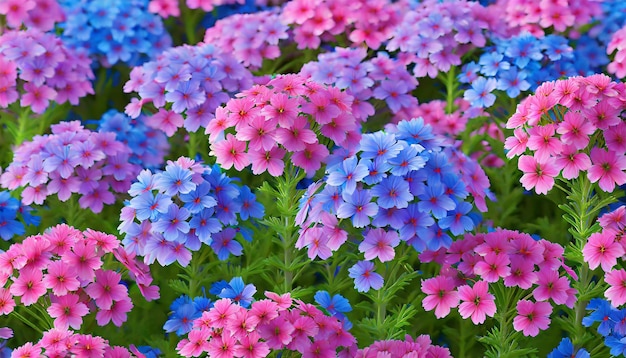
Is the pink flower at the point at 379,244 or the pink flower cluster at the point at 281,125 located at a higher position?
the pink flower cluster at the point at 281,125

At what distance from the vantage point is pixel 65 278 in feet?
12.7

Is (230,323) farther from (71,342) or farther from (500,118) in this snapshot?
(500,118)

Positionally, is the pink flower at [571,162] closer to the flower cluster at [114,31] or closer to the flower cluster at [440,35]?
the flower cluster at [440,35]

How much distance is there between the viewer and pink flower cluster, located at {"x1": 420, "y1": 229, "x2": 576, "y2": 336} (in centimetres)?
398

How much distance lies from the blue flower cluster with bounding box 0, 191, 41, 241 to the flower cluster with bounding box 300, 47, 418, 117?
6.03 feet

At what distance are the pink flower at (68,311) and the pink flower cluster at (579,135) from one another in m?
2.09

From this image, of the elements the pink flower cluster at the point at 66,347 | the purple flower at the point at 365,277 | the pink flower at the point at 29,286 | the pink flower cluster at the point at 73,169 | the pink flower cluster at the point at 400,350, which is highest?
the pink flower cluster at the point at 73,169

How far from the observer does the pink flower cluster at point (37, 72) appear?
18.2 ft

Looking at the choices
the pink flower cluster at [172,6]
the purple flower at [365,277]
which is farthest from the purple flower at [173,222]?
the pink flower cluster at [172,6]

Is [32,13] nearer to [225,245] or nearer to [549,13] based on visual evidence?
[225,245]

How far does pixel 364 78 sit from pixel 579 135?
1853 millimetres

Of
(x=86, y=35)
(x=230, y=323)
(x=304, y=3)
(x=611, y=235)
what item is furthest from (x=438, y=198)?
(x=86, y=35)

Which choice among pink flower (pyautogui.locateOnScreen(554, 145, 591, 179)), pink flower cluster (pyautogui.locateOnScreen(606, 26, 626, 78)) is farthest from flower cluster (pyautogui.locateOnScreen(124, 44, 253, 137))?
pink flower cluster (pyautogui.locateOnScreen(606, 26, 626, 78))

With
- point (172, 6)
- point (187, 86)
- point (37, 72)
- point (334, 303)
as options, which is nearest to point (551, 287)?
point (334, 303)
